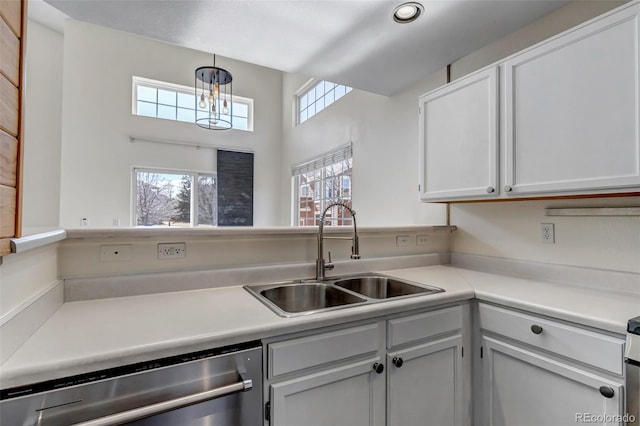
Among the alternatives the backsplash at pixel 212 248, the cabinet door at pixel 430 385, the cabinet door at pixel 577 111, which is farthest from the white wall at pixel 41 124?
the cabinet door at pixel 577 111

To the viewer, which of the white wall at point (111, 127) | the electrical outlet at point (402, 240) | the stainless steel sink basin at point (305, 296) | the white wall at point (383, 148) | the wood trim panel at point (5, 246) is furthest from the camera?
the white wall at point (111, 127)

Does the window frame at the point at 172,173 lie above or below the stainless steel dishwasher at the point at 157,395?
above

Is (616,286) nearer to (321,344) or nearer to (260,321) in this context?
(321,344)

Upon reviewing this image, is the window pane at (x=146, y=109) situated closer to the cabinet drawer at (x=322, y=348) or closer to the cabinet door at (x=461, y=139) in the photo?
the cabinet door at (x=461, y=139)

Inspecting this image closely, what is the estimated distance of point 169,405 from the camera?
82 centimetres

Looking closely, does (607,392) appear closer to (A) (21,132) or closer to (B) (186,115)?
(A) (21,132)

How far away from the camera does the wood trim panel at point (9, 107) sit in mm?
693

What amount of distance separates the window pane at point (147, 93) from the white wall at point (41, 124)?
3.39 m

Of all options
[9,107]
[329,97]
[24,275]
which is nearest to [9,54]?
[9,107]

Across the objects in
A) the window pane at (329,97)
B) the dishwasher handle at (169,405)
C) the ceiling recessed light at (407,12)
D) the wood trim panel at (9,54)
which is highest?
the window pane at (329,97)

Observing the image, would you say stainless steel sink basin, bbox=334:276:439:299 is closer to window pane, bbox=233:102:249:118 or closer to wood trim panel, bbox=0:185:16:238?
wood trim panel, bbox=0:185:16:238

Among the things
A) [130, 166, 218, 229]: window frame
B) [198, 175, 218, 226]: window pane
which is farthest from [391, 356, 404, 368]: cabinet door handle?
[198, 175, 218, 226]: window pane

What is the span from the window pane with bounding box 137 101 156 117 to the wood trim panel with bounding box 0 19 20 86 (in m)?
4.48

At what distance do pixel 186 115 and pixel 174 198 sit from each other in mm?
1364
